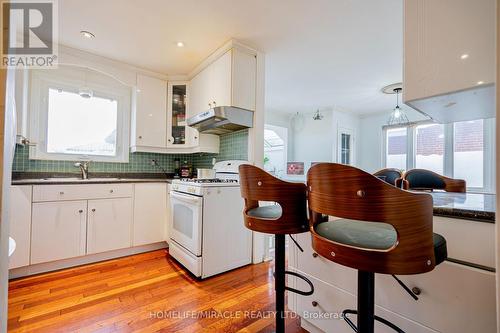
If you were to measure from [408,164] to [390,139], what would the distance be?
2.06 feet

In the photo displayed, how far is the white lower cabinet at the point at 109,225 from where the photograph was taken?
2260 mm

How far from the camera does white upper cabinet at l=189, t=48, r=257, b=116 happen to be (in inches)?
89.4

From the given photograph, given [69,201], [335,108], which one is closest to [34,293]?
[69,201]

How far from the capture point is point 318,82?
3.34 metres

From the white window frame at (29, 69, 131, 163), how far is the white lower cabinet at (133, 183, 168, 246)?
2.30ft

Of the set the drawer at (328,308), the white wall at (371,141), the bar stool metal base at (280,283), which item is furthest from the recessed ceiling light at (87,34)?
the white wall at (371,141)

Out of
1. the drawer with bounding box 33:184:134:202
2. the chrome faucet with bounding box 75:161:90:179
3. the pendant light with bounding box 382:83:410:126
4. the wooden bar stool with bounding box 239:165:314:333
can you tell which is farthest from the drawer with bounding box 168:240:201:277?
the pendant light with bounding box 382:83:410:126

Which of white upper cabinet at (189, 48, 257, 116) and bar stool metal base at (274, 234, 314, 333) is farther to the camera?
white upper cabinet at (189, 48, 257, 116)

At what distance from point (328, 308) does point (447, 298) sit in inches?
22.4

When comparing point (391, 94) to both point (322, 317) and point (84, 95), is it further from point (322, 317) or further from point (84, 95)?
point (84, 95)

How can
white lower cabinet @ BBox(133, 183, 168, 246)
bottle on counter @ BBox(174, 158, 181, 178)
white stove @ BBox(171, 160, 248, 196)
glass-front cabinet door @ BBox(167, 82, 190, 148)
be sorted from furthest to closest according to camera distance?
bottle on counter @ BBox(174, 158, 181, 178) → glass-front cabinet door @ BBox(167, 82, 190, 148) → white lower cabinet @ BBox(133, 183, 168, 246) → white stove @ BBox(171, 160, 248, 196)

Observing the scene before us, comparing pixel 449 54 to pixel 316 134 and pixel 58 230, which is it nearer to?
pixel 58 230

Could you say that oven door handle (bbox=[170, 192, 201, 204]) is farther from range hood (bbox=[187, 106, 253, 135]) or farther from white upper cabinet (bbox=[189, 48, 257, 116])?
white upper cabinet (bbox=[189, 48, 257, 116])

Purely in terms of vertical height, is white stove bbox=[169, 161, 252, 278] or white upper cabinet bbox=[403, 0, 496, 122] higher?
white upper cabinet bbox=[403, 0, 496, 122]
